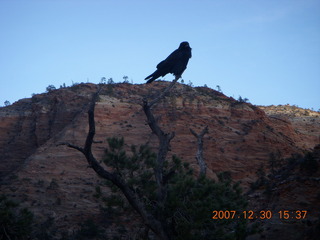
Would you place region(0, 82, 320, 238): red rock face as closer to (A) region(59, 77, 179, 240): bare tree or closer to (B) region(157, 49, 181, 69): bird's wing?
(A) region(59, 77, 179, 240): bare tree

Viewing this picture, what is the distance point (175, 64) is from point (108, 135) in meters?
15.9

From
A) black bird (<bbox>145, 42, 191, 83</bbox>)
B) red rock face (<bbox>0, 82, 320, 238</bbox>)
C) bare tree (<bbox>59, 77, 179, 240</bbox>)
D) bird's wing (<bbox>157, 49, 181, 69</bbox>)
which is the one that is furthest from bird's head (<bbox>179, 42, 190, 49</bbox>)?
red rock face (<bbox>0, 82, 320, 238</bbox>)

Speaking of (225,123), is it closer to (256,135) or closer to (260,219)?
(256,135)

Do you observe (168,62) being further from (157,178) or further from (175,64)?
(157,178)

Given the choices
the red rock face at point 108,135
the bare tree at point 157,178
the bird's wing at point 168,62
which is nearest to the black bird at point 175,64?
the bird's wing at point 168,62

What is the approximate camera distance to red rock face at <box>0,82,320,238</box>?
62.7 ft

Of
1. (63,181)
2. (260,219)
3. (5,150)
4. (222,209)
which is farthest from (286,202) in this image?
(5,150)

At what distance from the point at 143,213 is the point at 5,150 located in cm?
1978

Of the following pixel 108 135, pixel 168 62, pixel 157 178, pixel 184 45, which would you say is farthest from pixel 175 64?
pixel 108 135

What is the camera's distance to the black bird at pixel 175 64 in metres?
9.84

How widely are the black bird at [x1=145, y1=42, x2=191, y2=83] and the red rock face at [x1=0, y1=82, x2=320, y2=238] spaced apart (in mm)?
8946

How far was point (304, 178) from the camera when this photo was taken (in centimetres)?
1518

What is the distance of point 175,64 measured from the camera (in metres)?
9.92

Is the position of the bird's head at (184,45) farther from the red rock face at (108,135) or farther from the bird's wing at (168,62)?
the red rock face at (108,135)
